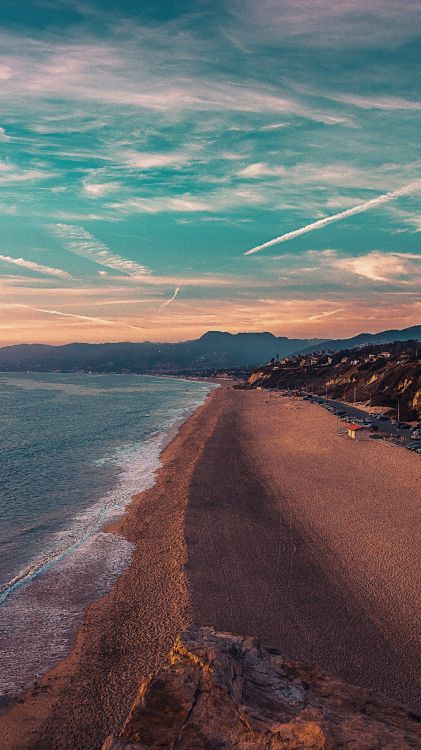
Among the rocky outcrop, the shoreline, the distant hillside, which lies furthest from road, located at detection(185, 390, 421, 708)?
the distant hillside

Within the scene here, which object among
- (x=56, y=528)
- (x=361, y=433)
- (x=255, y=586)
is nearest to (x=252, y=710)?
(x=255, y=586)

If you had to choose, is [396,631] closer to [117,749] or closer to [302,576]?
[302,576]

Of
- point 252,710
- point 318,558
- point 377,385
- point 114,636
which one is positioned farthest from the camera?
point 377,385

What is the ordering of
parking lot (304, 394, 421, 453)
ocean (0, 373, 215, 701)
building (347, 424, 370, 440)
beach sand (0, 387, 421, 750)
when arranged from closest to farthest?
beach sand (0, 387, 421, 750), ocean (0, 373, 215, 701), building (347, 424, 370, 440), parking lot (304, 394, 421, 453)

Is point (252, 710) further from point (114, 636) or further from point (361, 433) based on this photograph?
point (361, 433)

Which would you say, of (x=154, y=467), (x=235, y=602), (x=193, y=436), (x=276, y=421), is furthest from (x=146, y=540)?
(x=276, y=421)

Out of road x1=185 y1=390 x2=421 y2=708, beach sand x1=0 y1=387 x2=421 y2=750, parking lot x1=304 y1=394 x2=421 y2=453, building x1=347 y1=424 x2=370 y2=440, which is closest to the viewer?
beach sand x1=0 y1=387 x2=421 y2=750

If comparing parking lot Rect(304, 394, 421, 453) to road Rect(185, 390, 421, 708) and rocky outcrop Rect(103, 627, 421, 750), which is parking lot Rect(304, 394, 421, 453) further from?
rocky outcrop Rect(103, 627, 421, 750)
